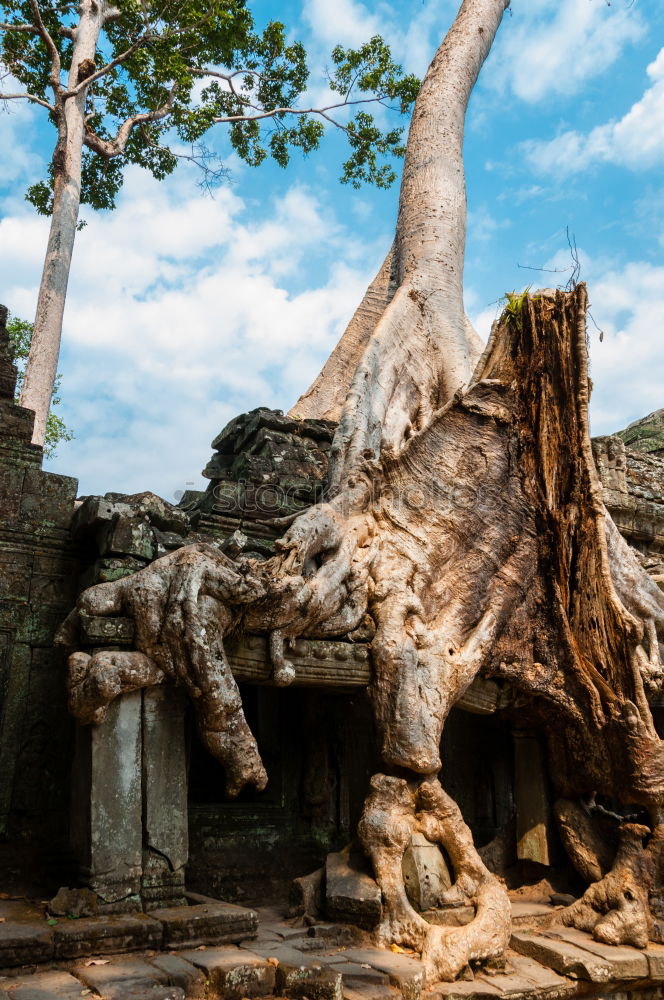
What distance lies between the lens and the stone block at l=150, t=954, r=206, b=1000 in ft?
10.9

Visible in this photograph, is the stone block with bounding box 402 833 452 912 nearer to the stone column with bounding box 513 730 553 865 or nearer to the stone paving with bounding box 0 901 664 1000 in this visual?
the stone paving with bounding box 0 901 664 1000

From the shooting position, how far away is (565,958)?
14.6 feet

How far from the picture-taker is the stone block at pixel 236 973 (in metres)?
3.41

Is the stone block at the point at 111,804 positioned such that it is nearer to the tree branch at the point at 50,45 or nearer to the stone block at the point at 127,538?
the stone block at the point at 127,538

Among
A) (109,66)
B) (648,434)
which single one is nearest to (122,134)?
(109,66)

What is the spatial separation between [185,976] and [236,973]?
0.22m

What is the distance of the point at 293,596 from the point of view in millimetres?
4578

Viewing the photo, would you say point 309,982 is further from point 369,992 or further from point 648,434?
point 648,434

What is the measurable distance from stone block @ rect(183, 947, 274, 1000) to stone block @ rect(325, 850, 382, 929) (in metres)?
0.73

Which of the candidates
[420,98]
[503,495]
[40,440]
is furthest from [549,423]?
[420,98]

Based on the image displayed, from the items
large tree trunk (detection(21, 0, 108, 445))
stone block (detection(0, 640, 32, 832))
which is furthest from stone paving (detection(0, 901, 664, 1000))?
large tree trunk (detection(21, 0, 108, 445))

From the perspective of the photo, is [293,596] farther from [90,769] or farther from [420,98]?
[420,98]

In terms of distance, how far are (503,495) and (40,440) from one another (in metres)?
→ 5.11

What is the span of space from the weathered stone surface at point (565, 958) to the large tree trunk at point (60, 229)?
6631 millimetres
